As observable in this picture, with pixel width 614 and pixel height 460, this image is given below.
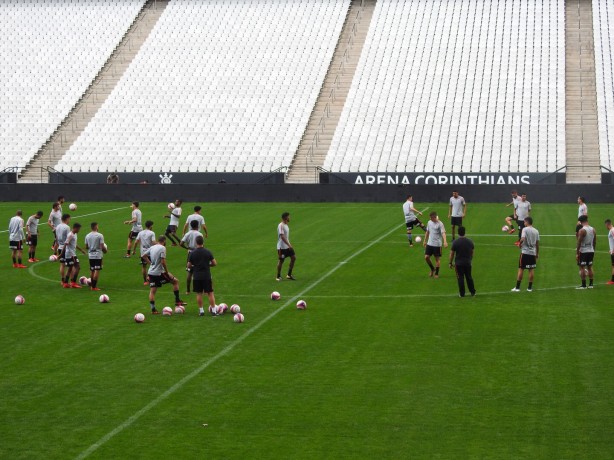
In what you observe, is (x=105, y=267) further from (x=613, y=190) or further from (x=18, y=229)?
(x=613, y=190)

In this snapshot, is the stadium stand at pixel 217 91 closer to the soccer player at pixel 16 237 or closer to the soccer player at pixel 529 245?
the soccer player at pixel 16 237

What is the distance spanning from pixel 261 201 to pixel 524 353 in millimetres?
38816

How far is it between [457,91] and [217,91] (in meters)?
16.3

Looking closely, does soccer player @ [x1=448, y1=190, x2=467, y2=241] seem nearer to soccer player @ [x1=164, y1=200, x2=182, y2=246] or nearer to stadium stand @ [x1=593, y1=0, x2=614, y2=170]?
soccer player @ [x1=164, y1=200, x2=182, y2=246]

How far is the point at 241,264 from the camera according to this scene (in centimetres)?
3422

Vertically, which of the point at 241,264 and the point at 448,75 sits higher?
the point at 448,75

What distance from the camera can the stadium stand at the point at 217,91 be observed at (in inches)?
2630

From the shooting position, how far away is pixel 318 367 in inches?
767

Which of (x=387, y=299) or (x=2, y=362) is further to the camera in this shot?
(x=387, y=299)

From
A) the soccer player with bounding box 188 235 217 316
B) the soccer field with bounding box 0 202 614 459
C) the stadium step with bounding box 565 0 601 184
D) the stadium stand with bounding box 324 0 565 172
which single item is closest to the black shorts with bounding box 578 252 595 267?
the soccer field with bounding box 0 202 614 459

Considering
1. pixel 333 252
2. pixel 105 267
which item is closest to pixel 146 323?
pixel 105 267

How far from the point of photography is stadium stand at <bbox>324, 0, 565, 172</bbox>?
6291 cm

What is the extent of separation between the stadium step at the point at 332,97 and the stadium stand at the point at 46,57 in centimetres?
1690

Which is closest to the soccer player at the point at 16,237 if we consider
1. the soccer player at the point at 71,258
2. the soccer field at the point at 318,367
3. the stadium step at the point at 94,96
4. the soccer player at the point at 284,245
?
the soccer field at the point at 318,367
